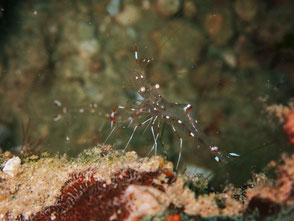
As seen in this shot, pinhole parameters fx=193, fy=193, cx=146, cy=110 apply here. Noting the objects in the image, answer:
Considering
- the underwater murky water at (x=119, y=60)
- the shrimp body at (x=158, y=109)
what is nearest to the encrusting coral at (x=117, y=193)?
the shrimp body at (x=158, y=109)

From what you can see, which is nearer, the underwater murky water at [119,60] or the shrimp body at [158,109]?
the shrimp body at [158,109]

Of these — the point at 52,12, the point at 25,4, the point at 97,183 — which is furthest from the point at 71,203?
the point at 25,4

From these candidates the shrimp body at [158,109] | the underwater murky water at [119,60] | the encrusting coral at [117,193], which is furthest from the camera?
the underwater murky water at [119,60]

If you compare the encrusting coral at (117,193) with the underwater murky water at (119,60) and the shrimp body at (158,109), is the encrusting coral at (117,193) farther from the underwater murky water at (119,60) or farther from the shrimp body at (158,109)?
the underwater murky water at (119,60)

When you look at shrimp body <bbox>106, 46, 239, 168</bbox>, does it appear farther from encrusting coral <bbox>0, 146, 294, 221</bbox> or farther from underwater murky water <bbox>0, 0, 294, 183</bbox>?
encrusting coral <bbox>0, 146, 294, 221</bbox>

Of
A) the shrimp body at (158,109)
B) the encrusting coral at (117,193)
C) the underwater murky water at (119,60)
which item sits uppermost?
the underwater murky water at (119,60)

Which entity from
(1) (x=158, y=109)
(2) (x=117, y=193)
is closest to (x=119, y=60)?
(1) (x=158, y=109)

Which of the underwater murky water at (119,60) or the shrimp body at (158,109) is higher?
the underwater murky water at (119,60)


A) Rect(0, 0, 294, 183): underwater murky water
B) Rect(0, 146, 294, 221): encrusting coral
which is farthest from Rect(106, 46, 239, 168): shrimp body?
Rect(0, 146, 294, 221): encrusting coral

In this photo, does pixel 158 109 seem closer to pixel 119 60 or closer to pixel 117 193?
pixel 117 193
